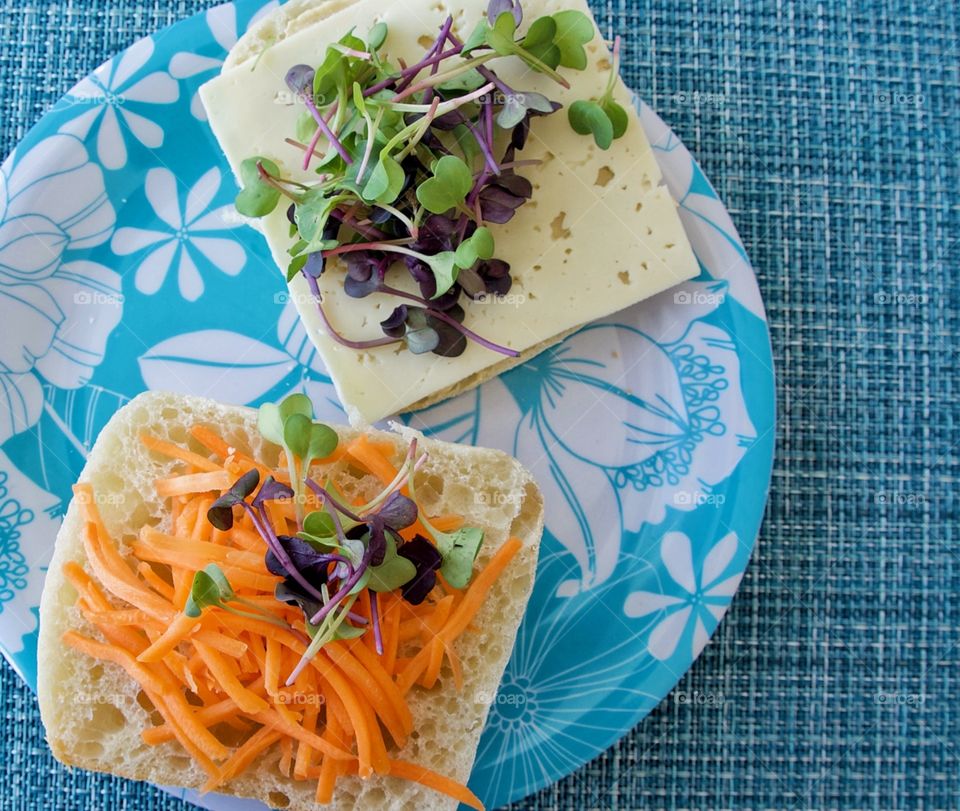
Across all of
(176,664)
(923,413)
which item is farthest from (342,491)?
(923,413)

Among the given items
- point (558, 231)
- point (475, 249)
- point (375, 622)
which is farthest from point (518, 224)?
point (375, 622)

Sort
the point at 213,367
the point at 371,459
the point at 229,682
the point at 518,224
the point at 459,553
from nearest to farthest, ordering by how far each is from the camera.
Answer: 1. the point at 229,682
2. the point at 459,553
3. the point at 371,459
4. the point at 518,224
5. the point at 213,367

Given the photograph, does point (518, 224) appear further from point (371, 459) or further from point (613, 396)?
point (371, 459)

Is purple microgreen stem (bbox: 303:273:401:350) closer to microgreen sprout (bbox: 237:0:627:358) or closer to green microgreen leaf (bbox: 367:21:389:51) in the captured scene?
microgreen sprout (bbox: 237:0:627:358)

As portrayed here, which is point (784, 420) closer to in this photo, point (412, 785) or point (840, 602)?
point (840, 602)

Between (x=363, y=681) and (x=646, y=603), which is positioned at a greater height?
(x=363, y=681)
